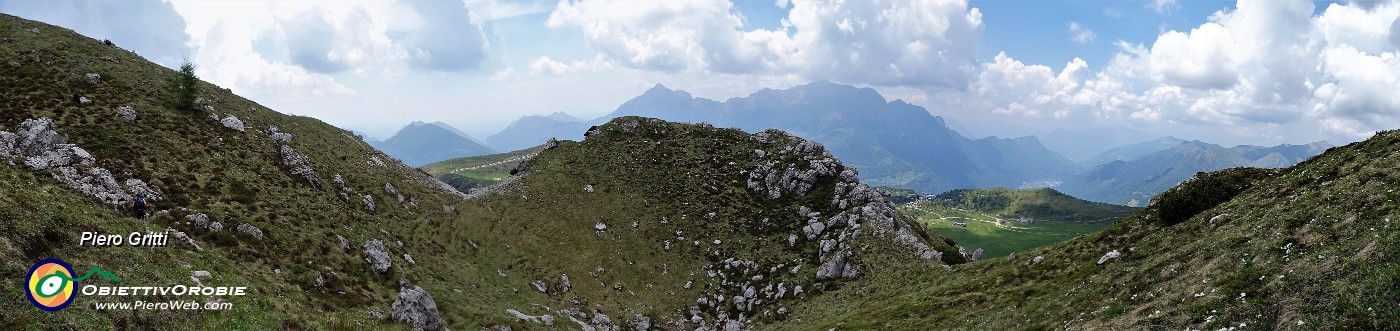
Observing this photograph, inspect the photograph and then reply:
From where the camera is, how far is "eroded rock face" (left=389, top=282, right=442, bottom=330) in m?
44.8

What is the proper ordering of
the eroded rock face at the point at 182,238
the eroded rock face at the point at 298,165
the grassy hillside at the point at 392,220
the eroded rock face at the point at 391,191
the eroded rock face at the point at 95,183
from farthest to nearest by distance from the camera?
the eroded rock face at the point at 391,191 → the eroded rock face at the point at 298,165 → the eroded rock face at the point at 95,183 → the eroded rock face at the point at 182,238 → the grassy hillside at the point at 392,220

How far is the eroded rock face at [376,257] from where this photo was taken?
5353 centimetres

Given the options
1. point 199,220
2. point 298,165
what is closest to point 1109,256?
point 199,220

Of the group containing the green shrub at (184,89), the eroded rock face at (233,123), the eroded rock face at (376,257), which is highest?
the green shrub at (184,89)

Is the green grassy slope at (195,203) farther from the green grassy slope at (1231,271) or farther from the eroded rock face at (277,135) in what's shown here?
the green grassy slope at (1231,271)

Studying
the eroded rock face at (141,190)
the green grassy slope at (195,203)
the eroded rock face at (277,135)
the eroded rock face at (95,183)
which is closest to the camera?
the green grassy slope at (195,203)

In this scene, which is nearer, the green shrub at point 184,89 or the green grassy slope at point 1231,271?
the green grassy slope at point 1231,271

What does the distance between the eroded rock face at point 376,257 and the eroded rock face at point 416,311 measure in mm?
9023

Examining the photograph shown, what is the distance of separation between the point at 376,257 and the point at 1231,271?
6510 centimetres

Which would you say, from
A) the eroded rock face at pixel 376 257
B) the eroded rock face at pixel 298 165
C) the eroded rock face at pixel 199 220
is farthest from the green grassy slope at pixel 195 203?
the eroded rock face at pixel 298 165

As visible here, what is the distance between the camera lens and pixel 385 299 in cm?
4884

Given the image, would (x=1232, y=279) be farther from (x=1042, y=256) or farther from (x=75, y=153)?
(x=75, y=153)

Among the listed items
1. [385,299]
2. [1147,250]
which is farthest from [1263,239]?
[385,299]

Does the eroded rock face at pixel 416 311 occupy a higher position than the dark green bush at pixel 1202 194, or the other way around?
the dark green bush at pixel 1202 194
